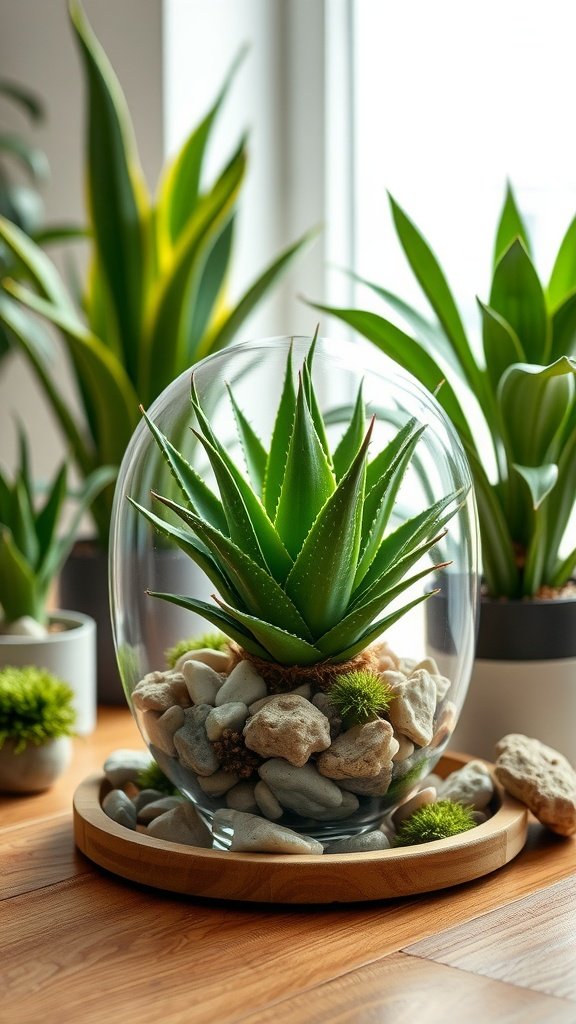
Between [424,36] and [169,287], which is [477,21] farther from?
[169,287]

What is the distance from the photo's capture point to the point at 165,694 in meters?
0.68

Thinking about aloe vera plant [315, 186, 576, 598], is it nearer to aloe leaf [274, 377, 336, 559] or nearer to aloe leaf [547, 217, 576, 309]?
aloe leaf [547, 217, 576, 309]

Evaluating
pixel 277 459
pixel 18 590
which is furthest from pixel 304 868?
pixel 18 590

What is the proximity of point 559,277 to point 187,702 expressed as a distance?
46cm

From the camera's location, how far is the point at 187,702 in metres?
0.68

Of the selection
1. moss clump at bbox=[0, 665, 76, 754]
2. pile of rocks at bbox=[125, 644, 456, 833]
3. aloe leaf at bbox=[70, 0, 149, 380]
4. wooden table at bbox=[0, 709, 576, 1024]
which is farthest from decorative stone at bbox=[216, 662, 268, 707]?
aloe leaf at bbox=[70, 0, 149, 380]

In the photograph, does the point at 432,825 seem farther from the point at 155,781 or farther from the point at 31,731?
the point at 31,731

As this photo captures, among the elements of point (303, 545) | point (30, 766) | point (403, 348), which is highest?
point (403, 348)

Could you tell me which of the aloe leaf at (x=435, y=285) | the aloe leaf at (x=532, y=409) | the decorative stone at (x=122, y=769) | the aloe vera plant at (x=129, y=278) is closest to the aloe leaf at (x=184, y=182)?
the aloe vera plant at (x=129, y=278)

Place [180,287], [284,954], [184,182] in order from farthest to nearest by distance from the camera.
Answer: [184,182] → [180,287] → [284,954]

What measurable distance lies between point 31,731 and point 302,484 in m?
0.35

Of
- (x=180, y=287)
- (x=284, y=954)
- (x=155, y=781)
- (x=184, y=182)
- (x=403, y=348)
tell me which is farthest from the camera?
(x=184, y=182)

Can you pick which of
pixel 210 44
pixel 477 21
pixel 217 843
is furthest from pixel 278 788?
pixel 210 44

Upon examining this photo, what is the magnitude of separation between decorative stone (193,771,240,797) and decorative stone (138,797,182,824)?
0.08 meters
